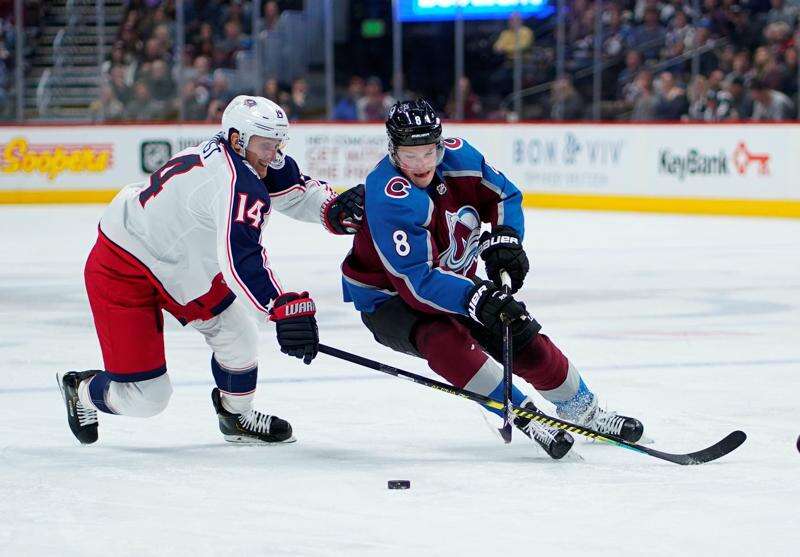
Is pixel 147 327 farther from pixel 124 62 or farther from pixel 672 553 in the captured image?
pixel 124 62

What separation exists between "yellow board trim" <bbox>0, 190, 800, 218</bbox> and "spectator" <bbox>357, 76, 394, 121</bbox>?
1.66m

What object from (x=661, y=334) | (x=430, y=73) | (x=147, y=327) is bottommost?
(x=661, y=334)

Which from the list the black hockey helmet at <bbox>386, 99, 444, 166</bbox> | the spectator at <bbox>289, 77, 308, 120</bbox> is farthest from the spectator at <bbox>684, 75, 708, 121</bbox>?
the black hockey helmet at <bbox>386, 99, 444, 166</bbox>

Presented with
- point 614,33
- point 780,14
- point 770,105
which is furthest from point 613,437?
point 614,33

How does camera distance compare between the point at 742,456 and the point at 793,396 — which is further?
the point at 793,396

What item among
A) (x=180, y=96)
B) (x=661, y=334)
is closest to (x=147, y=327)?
(x=661, y=334)

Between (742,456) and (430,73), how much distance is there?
938 cm

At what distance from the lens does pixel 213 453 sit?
11.7 ft

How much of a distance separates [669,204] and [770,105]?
1.16 metres

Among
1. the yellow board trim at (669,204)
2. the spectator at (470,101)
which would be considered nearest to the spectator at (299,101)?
the spectator at (470,101)

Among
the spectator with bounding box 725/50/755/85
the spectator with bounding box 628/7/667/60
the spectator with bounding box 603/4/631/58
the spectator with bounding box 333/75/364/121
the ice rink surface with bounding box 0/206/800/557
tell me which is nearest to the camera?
the ice rink surface with bounding box 0/206/800/557

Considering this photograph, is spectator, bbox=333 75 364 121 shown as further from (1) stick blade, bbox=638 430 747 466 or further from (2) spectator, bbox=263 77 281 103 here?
(1) stick blade, bbox=638 430 747 466

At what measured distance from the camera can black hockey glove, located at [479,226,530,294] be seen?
343cm

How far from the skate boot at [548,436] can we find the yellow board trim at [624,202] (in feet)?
25.4
